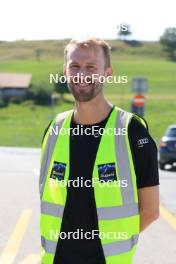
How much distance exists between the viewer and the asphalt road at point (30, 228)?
7.87 m

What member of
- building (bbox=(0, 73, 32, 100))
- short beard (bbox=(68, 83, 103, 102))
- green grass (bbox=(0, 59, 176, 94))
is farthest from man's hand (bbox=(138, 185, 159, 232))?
green grass (bbox=(0, 59, 176, 94))

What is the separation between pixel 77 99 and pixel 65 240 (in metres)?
0.66

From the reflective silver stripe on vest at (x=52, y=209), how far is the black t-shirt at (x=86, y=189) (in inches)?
1.0

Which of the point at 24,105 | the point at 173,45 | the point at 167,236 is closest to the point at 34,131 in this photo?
the point at 24,105

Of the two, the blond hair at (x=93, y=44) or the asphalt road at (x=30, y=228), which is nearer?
the blond hair at (x=93, y=44)

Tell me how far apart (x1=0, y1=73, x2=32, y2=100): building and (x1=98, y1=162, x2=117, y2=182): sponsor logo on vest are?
300ft

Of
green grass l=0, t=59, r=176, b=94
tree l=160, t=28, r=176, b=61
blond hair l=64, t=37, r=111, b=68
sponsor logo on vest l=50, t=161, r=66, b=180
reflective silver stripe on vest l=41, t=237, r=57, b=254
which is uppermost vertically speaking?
blond hair l=64, t=37, r=111, b=68

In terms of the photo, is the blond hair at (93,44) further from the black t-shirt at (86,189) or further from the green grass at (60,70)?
the green grass at (60,70)

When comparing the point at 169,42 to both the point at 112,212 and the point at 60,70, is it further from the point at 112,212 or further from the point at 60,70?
the point at 112,212

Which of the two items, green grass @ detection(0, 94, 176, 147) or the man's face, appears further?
green grass @ detection(0, 94, 176, 147)

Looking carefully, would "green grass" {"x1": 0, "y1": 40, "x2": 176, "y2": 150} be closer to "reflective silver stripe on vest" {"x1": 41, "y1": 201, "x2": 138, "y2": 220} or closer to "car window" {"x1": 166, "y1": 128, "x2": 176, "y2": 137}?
"car window" {"x1": 166, "y1": 128, "x2": 176, "y2": 137}

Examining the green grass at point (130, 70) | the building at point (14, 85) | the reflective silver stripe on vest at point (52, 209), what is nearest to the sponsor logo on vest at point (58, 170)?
the reflective silver stripe on vest at point (52, 209)

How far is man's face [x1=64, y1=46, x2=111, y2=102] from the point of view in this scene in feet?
10.4

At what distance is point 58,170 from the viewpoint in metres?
3.27
